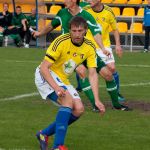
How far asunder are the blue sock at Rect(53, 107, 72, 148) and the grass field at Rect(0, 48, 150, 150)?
1.90 feet

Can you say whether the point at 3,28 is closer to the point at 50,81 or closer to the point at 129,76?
A: the point at 129,76

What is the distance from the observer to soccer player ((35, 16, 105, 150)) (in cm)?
764

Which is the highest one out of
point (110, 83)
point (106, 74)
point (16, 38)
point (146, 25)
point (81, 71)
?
point (81, 71)

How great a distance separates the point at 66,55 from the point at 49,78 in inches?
17.5

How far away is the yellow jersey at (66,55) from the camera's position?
7.90m

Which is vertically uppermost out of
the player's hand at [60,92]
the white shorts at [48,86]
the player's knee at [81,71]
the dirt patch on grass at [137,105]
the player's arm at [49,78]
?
the player's arm at [49,78]

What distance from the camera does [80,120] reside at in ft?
33.7

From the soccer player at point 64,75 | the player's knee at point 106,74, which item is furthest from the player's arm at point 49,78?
the player's knee at point 106,74

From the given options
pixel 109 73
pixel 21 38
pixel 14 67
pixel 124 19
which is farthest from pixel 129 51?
pixel 109 73

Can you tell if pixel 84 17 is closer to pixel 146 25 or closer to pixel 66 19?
pixel 66 19

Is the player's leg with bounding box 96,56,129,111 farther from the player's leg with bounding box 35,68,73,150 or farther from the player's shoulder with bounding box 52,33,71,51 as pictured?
the player's shoulder with bounding box 52,33,71,51

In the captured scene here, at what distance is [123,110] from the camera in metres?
11.4

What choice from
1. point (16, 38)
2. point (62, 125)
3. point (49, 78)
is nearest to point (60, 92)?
point (49, 78)

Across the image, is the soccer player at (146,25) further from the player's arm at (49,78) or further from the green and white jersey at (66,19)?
the player's arm at (49,78)
